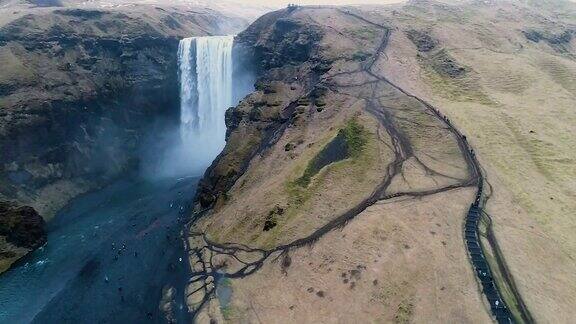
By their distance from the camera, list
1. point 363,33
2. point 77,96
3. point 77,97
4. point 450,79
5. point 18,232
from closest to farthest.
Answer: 1. point 18,232
2. point 450,79
3. point 363,33
4. point 77,97
5. point 77,96

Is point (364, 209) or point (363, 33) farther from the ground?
point (363, 33)

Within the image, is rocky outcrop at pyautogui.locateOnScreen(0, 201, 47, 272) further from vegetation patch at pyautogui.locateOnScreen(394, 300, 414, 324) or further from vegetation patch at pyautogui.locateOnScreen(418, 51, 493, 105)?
vegetation patch at pyautogui.locateOnScreen(418, 51, 493, 105)

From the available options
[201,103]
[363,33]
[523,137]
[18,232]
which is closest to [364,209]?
[523,137]

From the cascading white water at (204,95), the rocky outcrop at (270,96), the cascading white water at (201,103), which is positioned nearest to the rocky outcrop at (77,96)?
the cascading white water at (201,103)

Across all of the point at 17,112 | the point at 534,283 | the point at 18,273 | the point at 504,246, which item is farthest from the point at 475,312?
the point at 17,112

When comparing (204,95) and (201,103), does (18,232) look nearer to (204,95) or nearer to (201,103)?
(201,103)

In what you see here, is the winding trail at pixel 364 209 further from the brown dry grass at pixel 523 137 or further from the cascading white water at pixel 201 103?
the cascading white water at pixel 201 103
